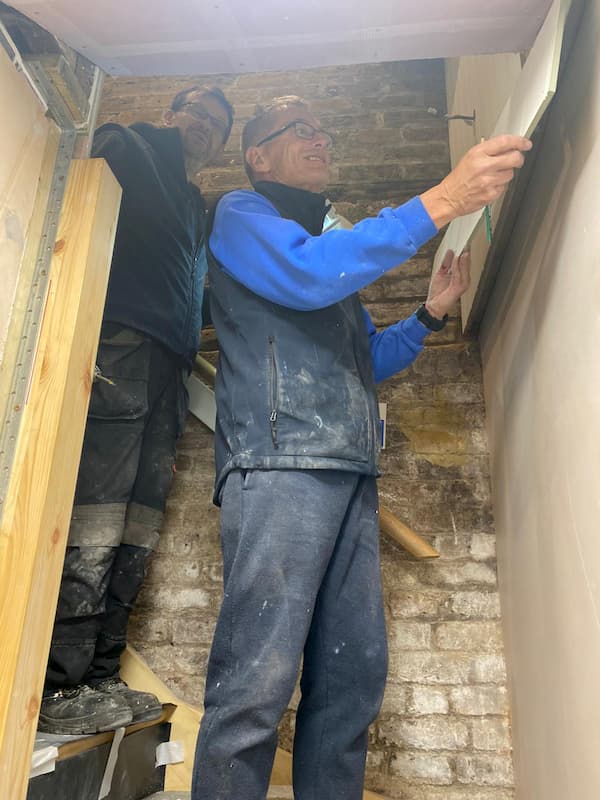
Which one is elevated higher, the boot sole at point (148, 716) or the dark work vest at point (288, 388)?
the dark work vest at point (288, 388)

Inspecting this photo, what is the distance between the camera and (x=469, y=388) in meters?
2.09

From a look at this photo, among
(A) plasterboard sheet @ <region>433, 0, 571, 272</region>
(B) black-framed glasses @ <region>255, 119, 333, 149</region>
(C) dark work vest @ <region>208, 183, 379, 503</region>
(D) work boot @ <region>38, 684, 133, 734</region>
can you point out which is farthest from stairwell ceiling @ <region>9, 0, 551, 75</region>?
(D) work boot @ <region>38, 684, 133, 734</region>

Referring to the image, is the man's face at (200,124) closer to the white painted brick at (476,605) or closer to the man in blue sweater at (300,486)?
the man in blue sweater at (300,486)

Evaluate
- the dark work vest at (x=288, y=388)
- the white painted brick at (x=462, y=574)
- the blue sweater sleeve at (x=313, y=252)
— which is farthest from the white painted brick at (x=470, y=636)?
the blue sweater sleeve at (x=313, y=252)

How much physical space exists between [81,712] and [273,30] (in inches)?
56.0

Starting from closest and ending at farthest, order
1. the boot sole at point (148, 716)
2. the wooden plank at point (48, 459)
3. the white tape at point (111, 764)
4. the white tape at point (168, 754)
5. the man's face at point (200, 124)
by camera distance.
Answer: the wooden plank at point (48, 459) < the white tape at point (111, 764) < the boot sole at point (148, 716) < the white tape at point (168, 754) < the man's face at point (200, 124)

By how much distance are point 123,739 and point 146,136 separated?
5.17ft

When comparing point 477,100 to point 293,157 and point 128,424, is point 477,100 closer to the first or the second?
point 293,157

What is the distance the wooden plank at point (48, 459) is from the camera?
1017 millimetres

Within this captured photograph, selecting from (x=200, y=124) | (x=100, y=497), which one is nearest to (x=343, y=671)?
(x=100, y=497)

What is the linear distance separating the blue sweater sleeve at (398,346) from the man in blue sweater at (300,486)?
237 mm

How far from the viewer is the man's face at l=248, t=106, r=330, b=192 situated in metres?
1.67

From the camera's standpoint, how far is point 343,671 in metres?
1.31

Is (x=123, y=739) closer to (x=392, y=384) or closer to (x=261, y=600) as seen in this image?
(x=261, y=600)
